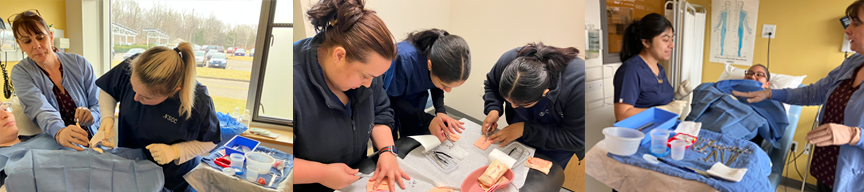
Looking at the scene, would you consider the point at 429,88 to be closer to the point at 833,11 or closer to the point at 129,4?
the point at 833,11

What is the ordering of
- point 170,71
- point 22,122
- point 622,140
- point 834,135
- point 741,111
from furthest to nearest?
point 22,122
point 170,71
point 622,140
point 741,111
point 834,135

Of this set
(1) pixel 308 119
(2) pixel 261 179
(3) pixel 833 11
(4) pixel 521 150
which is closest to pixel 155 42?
(2) pixel 261 179

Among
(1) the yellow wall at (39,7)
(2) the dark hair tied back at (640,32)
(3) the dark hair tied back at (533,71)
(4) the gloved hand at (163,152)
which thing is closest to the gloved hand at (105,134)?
(4) the gloved hand at (163,152)

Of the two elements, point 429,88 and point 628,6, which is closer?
point 429,88

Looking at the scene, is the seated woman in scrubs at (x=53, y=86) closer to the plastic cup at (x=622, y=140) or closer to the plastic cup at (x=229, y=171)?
the plastic cup at (x=229, y=171)

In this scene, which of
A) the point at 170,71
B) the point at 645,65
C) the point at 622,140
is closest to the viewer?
the point at 645,65

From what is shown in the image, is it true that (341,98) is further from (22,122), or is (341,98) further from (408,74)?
(22,122)

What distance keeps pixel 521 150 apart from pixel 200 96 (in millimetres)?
1149

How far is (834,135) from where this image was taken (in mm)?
916

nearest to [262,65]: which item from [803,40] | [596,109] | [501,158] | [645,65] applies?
[501,158]

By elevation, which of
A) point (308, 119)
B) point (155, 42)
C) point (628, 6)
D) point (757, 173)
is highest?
point (628, 6)

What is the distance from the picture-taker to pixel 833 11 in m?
0.89

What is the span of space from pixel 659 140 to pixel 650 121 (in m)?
0.06

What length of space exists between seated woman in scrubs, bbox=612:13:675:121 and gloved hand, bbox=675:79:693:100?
1 centimetres
